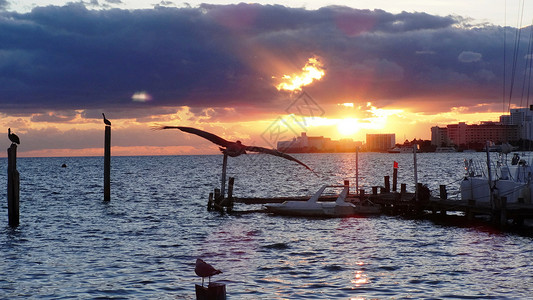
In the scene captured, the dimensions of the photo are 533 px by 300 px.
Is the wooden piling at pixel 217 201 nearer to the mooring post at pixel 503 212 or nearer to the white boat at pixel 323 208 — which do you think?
the white boat at pixel 323 208

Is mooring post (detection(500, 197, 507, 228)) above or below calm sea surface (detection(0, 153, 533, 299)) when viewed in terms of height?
above

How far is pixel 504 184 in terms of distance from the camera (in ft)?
121

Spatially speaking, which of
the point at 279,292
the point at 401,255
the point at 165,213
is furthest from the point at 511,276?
the point at 165,213

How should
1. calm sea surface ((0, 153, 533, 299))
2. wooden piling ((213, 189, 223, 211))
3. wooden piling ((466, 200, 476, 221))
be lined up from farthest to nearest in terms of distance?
1. wooden piling ((213, 189, 223, 211))
2. wooden piling ((466, 200, 476, 221))
3. calm sea surface ((0, 153, 533, 299))

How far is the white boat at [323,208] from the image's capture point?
137 ft

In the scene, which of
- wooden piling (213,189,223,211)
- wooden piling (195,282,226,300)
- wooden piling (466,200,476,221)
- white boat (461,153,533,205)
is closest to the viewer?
wooden piling (195,282,226,300)

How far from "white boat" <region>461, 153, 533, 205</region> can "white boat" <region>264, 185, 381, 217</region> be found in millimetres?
7163

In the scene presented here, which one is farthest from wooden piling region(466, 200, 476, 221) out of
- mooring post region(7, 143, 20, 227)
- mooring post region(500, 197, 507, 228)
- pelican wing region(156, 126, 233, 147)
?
mooring post region(7, 143, 20, 227)

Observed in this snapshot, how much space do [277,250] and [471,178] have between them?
17.3 meters

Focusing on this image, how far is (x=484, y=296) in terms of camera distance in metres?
19.6

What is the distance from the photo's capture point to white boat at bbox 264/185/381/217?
41.9 m

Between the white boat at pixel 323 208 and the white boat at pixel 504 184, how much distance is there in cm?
716

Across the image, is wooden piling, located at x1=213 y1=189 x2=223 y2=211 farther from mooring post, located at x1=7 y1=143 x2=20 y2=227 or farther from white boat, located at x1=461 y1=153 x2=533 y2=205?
white boat, located at x1=461 y1=153 x2=533 y2=205

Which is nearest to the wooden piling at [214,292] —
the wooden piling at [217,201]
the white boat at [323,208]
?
the white boat at [323,208]
